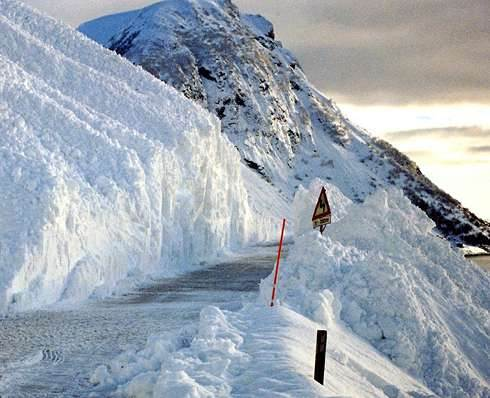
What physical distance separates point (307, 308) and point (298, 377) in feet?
14.5

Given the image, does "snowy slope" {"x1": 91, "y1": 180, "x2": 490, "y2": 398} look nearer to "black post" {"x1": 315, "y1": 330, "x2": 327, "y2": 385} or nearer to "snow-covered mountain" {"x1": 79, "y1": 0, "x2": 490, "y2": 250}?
"black post" {"x1": 315, "y1": 330, "x2": 327, "y2": 385}

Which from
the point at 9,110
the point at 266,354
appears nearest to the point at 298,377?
the point at 266,354

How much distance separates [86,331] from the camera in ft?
42.1

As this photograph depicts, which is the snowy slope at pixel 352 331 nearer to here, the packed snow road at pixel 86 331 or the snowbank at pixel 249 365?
the snowbank at pixel 249 365

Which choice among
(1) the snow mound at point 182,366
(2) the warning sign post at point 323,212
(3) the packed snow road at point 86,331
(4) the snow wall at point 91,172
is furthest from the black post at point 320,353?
(4) the snow wall at point 91,172

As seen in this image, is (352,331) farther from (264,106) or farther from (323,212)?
(264,106)

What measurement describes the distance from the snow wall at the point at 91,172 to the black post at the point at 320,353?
322 inches

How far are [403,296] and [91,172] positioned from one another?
11080 millimetres

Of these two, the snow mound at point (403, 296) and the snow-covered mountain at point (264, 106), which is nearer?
the snow mound at point (403, 296)

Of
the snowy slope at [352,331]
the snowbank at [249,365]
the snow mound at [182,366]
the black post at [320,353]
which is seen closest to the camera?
the snow mound at [182,366]

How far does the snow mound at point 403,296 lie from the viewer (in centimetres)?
1238

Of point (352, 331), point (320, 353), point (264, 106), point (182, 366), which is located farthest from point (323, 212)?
point (264, 106)

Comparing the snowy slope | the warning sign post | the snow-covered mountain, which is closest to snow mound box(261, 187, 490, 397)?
the snowy slope

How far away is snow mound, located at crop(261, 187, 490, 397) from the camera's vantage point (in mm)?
12383
